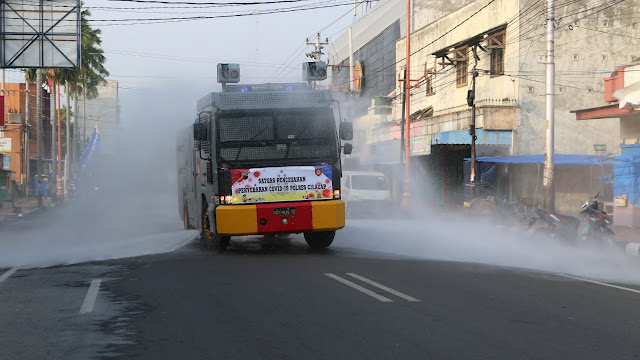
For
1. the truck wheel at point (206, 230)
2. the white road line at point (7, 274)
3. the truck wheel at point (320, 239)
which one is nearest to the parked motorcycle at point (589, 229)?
the truck wheel at point (320, 239)

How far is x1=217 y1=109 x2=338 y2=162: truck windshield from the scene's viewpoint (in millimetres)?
15250

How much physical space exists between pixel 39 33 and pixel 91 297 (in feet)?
69.9

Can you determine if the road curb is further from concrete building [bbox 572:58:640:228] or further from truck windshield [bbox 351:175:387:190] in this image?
truck windshield [bbox 351:175:387:190]

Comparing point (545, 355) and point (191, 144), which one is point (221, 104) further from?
point (545, 355)

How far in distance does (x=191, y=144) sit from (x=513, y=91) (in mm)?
24859

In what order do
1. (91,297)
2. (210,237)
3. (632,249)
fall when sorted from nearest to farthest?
(91,297)
(210,237)
(632,249)

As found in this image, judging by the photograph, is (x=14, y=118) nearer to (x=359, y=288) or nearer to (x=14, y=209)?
(x=14, y=209)

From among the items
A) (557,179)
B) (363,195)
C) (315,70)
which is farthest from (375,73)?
(315,70)

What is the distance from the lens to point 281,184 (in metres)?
15.2

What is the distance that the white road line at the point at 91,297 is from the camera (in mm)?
9000

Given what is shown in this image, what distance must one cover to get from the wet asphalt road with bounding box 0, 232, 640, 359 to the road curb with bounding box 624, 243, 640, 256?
594cm

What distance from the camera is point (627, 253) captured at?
1762 centimetres

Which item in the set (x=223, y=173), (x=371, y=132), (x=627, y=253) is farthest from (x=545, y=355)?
(x=371, y=132)

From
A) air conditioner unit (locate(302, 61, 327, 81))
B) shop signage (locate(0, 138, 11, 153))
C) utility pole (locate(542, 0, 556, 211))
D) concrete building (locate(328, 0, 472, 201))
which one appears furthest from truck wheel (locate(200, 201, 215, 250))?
shop signage (locate(0, 138, 11, 153))
